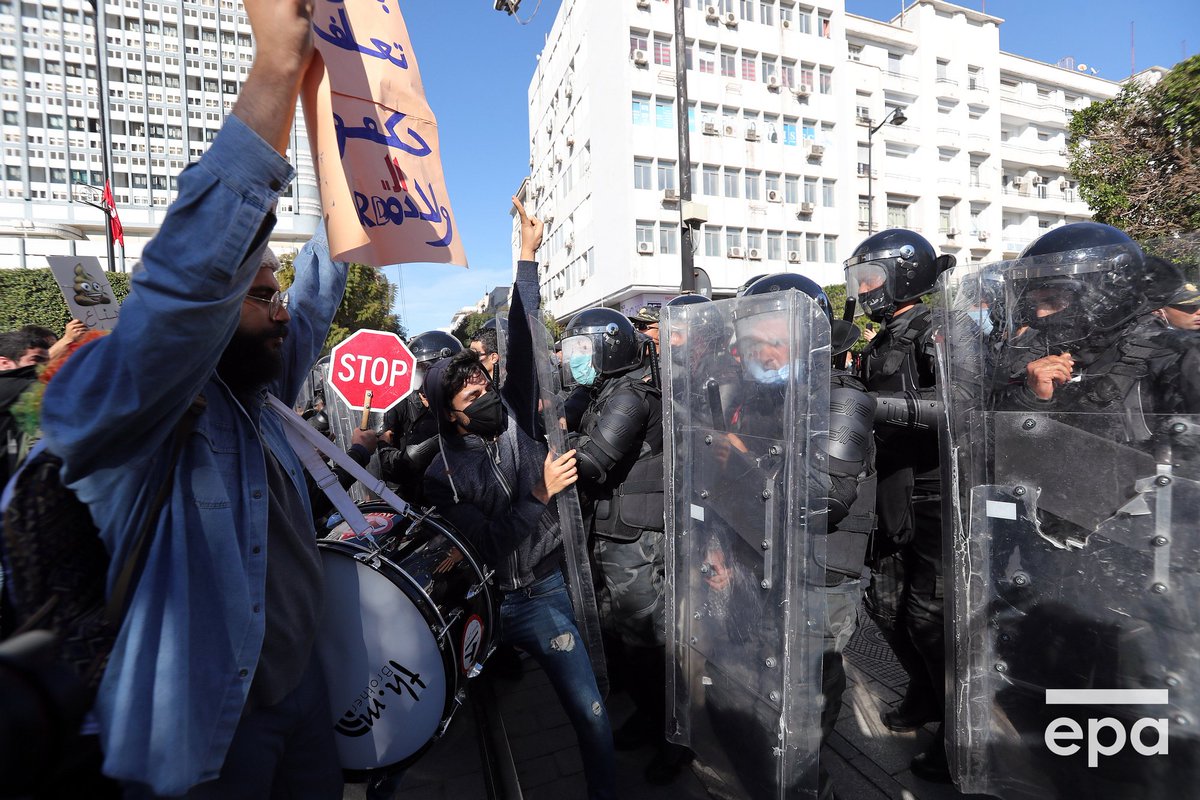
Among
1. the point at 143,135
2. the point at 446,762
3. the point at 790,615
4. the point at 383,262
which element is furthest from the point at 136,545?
the point at 143,135

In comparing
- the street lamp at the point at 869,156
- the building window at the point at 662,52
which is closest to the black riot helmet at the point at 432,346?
the street lamp at the point at 869,156

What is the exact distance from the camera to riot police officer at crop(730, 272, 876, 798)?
76.5 inches

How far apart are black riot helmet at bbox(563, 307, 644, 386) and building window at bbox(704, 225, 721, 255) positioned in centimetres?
2442

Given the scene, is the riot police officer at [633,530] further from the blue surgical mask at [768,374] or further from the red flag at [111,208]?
the red flag at [111,208]

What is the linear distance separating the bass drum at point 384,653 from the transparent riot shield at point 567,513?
0.59 metres

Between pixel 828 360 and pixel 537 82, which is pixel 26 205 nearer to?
pixel 537 82

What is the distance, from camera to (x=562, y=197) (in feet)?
113

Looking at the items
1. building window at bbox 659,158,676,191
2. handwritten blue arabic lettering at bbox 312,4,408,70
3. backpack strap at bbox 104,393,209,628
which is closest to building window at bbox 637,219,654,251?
building window at bbox 659,158,676,191

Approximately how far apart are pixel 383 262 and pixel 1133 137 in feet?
27.9

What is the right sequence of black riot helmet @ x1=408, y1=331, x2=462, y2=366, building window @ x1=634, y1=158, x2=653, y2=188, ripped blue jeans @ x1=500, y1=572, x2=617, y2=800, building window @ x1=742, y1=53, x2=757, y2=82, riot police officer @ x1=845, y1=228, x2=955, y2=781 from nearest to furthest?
ripped blue jeans @ x1=500, y1=572, x2=617, y2=800 < riot police officer @ x1=845, y1=228, x2=955, y2=781 < black riot helmet @ x1=408, y1=331, x2=462, y2=366 < building window @ x1=634, y1=158, x2=653, y2=188 < building window @ x1=742, y1=53, x2=757, y2=82

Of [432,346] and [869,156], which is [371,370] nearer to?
[432,346]

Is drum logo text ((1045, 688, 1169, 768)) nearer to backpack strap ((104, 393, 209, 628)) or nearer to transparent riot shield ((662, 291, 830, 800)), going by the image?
transparent riot shield ((662, 291, 830, 800))

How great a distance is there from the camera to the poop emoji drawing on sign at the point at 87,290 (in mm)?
3246

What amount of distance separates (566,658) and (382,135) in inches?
72.7
